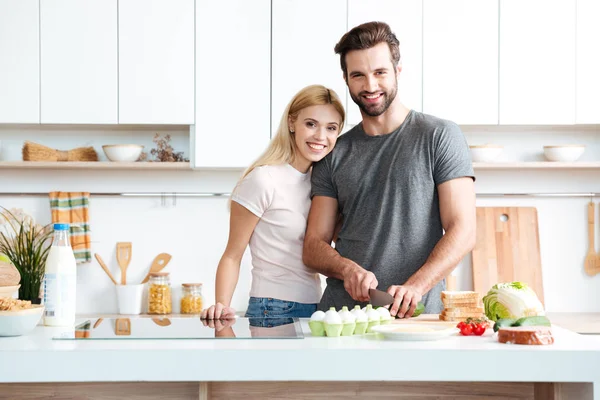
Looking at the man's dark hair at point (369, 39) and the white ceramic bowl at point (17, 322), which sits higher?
the man's dark hair at point (369, 39)

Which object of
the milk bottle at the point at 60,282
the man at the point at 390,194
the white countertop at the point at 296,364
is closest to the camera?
the white countertop at the point at 296,364

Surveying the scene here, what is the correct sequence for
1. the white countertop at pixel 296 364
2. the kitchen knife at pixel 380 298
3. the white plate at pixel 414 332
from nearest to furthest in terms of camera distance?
1. the white countertop at pixel 296 364
2. the white plate at pixel 414 332
3. the kitchen knife at pixel 380 298

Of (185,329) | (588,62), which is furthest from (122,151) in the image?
(588,62)

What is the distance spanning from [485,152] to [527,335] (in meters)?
2.16

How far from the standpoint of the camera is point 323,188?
2.36 m

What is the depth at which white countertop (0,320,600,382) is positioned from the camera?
1452 mm

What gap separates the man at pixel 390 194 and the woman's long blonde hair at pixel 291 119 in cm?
10

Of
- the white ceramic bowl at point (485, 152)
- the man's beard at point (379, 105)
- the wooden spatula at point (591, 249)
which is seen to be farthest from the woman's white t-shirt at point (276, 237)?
the wooden spatula at point (591, 249)

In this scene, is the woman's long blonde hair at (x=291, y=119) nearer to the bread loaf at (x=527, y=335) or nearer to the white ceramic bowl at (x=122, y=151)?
the bread loaf at (x=527, y=335)

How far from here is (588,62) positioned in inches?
139

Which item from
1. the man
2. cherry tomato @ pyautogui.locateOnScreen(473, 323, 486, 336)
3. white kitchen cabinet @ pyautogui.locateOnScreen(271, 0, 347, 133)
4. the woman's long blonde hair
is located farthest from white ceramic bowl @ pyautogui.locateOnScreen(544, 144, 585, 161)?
cherry tomato @ pyautogui.locateOnScreen(473, 323, 486, 336)

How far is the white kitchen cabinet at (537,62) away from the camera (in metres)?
3.54

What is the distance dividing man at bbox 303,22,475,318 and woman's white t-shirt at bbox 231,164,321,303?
0.18 ft

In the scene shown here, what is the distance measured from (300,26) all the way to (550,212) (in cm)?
156
